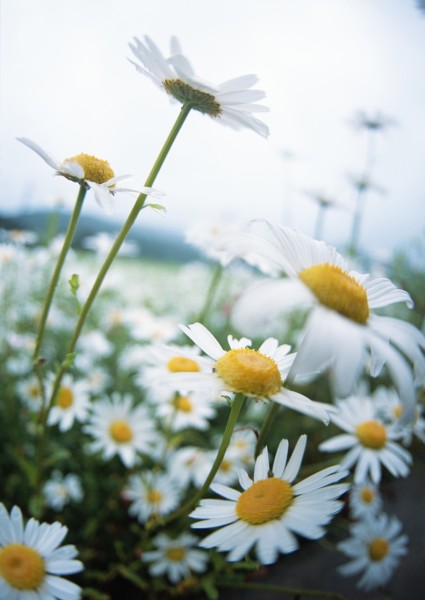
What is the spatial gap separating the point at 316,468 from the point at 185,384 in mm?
528

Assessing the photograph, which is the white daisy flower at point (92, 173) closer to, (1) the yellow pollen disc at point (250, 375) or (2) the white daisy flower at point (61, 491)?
(1) the yellow pollen disc at point (250, 375)

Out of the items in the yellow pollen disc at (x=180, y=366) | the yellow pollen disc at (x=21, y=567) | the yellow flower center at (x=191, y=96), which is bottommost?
the yellow pollen disc at (x=21, y=567)

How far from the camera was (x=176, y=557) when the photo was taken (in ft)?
2.58

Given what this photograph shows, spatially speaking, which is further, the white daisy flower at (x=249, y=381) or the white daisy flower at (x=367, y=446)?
the white daisy flower at (x=367, y=446)

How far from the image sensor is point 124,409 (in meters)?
0.98

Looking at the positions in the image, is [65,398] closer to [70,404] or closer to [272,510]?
[70,404]

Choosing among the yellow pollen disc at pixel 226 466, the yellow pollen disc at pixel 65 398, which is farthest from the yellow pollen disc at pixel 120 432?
the yellow pollen disc at pixel 226 466

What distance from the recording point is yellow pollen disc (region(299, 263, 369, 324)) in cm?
34

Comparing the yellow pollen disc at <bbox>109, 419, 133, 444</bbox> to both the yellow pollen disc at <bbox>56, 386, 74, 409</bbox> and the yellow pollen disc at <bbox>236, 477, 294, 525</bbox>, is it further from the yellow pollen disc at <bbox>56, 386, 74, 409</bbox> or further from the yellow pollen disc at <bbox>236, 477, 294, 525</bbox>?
the yellow pollen disc at <bbox>236, 477, 294, 525</bbox>

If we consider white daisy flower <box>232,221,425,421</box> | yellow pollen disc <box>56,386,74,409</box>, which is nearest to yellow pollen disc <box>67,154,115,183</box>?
white daisy flower <box>232,221,425,421</box>

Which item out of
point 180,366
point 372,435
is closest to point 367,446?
point 372,435

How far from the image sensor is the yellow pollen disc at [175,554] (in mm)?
778

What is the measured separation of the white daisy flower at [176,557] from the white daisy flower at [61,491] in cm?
27

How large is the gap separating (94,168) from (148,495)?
0.70m
